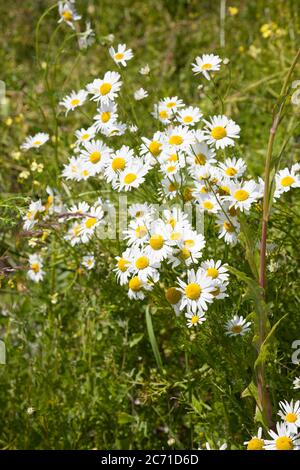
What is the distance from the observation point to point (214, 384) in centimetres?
147

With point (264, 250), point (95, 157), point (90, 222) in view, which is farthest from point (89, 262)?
point (264, 250)

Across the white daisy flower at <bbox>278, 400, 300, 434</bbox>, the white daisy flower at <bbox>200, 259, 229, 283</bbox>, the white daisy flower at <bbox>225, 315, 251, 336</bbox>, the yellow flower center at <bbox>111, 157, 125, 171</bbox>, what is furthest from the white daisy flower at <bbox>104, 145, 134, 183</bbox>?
the white daisy flower at <bbox>278, 400, 300, 434</bbox>

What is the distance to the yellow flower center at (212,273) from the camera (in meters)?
1.37

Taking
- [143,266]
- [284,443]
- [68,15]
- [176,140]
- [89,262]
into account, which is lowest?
[284,443]

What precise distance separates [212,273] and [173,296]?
93 mm

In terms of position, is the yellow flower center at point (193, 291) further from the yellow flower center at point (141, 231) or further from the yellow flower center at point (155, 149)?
the yellow flower center at point (155, 149)

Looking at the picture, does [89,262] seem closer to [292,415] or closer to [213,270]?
[213,270]

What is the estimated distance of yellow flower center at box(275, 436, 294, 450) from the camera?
122 centimetres

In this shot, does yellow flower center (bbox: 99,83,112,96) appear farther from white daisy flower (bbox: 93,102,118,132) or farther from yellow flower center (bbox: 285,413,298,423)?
yellow flower center (bbox: 285,413,298,423)

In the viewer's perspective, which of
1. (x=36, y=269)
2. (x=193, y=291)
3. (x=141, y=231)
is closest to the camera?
(x=193, y=291)

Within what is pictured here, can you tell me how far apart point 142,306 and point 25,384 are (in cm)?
39

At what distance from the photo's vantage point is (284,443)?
1.22 m

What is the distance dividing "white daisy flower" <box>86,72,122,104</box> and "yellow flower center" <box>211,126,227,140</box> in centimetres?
26

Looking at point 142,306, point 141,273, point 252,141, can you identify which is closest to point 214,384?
point 141,273
